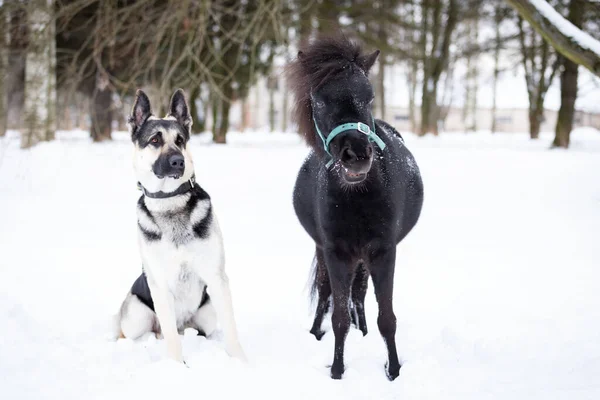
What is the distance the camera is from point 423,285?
5695mm

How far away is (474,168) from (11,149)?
10299 mm

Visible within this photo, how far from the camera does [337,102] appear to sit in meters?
3.29

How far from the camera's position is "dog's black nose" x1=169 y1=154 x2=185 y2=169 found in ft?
11.8

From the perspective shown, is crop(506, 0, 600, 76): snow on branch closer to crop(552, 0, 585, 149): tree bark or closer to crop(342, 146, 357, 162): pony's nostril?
crop(342, 146, 357, 162): pony's nostril

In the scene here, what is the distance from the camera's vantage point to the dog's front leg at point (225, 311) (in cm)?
385

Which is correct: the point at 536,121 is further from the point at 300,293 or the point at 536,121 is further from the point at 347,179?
the point at 347,179

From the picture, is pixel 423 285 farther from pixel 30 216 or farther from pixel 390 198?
pixel 30 216

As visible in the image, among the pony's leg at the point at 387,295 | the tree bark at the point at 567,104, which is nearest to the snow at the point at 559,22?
the pony's leg at the point at 387,295

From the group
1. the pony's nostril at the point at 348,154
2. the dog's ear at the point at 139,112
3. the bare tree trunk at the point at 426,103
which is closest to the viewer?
the pony's nostril at the point at 348,154

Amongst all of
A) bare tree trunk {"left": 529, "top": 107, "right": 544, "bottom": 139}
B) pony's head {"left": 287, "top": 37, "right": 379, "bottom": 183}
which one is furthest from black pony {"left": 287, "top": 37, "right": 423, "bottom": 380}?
bare tree trunk {"left": 529, "top": 107, "right": 544, "bottom": 139}

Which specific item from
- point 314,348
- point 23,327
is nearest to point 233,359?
point 314,348

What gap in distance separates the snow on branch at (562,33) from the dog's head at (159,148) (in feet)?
15.0

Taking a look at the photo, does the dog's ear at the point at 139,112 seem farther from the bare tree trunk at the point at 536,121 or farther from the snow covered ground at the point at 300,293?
the bare tree trunk at the point at 536,121

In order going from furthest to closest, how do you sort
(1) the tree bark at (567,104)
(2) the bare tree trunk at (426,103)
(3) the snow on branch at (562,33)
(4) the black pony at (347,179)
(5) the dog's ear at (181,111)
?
1. (2) the bare tree trunk at (426,103)
2. (1) the tree bark at (567,104)
3. (3) the snow on branch at (562,33)
4. (5) the dog's ear at (181,111)
5. (4) the black pony at (347,179)
